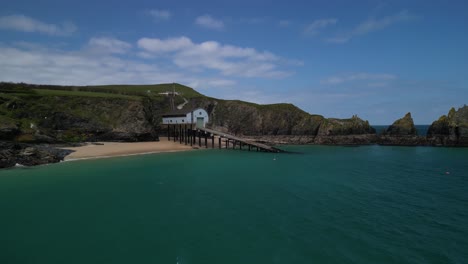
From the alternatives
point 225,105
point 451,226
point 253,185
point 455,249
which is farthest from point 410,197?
point 225,105

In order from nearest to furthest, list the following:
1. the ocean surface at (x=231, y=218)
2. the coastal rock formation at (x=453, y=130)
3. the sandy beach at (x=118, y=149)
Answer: the ocean surface at (x=231, y=218) → the sandy beach at (x=118, y=149) → the coastal rock formation at (x=453, y=130)

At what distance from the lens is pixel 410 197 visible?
20344 mm

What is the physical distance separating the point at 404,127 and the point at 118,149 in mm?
64480

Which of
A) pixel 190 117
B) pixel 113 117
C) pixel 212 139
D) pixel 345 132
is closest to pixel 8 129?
pixel 113 117

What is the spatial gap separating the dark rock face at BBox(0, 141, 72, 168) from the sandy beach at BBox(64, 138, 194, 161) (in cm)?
228

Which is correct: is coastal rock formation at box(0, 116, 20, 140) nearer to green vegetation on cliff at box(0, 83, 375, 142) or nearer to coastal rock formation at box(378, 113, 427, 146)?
green vegetation on cliff at box(0, 83, 375, 142)

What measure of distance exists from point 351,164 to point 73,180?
103ft

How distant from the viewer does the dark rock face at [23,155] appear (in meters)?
32.4

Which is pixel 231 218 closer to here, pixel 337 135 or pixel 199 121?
pixel 199 121

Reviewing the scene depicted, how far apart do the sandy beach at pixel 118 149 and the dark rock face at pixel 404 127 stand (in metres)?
50.3

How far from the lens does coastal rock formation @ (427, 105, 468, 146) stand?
59.7 m

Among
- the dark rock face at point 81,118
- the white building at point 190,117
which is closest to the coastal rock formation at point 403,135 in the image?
the white building at point 190,117

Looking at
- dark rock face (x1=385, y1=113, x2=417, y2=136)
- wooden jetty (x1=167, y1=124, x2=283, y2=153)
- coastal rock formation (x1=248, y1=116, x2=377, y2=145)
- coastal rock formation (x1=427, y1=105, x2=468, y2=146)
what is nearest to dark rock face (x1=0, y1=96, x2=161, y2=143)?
wooden jetty (x1=167, y1=124, x2=283, y2=153)

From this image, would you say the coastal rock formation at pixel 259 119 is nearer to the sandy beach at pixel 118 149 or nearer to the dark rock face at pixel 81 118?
the sandy beach at pixel 118 149
